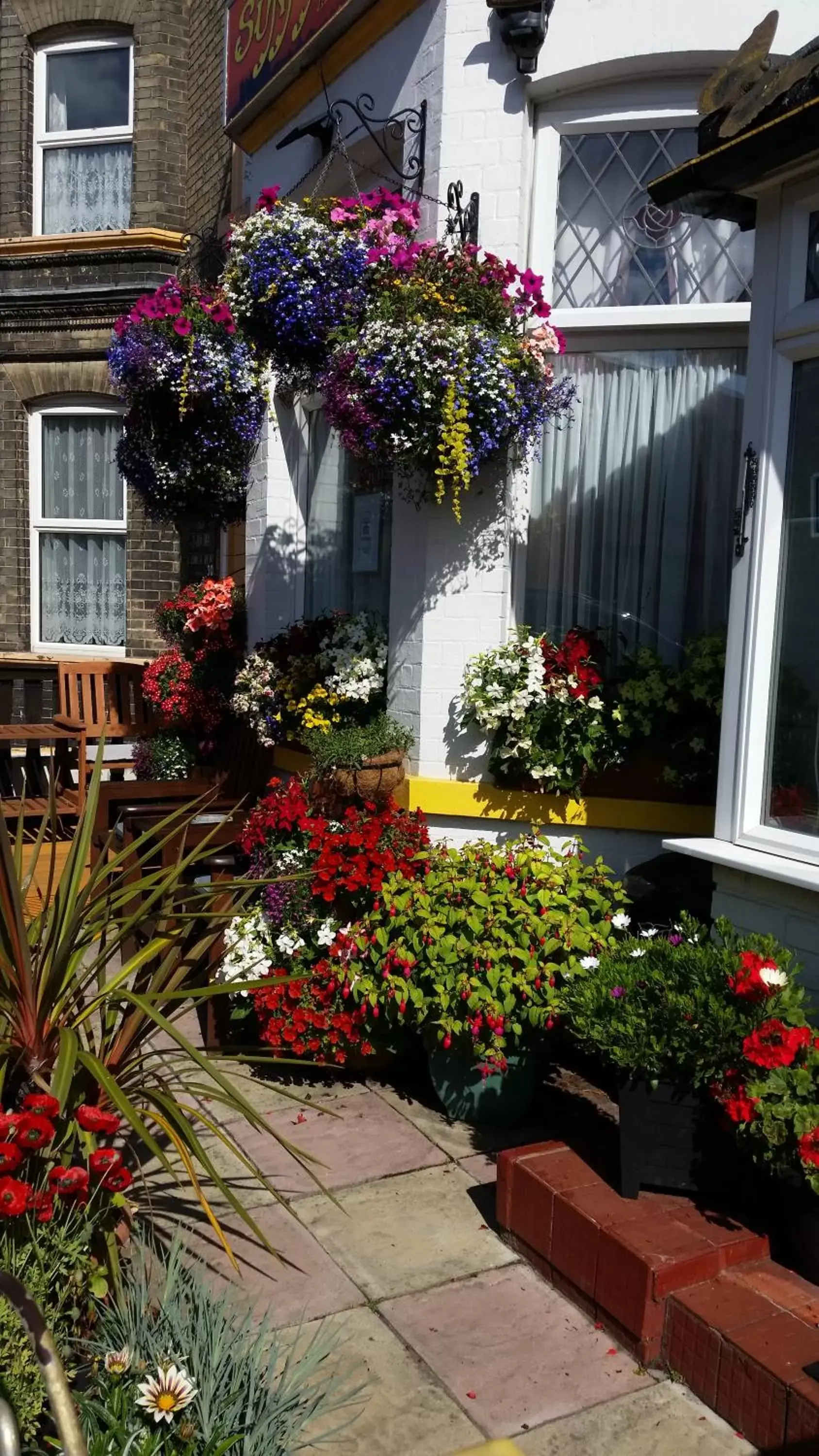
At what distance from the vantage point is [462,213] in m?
4.71

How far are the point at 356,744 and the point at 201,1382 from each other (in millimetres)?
2783

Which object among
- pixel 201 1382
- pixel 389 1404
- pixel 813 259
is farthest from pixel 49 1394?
pixel 813 259

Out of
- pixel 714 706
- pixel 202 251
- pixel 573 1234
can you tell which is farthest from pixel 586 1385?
pixel 202 251

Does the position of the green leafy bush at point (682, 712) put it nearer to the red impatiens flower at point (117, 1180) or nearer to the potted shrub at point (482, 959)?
the potted shrub at point (482, 959)

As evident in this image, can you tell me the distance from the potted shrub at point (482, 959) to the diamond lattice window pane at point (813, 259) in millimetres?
1931

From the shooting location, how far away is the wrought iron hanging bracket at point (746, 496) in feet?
11.3

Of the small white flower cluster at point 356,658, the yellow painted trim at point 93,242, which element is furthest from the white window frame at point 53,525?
the small white flower cluster at point 356,658

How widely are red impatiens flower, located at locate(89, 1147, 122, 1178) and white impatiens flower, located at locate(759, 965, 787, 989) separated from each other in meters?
1.60

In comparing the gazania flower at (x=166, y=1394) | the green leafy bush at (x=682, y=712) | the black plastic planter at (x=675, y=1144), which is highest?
the green leafy bush at (x=682, y=712)

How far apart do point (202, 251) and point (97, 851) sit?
5309mm

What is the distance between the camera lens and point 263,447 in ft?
20.6

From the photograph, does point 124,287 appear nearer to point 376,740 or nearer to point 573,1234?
point 376,740

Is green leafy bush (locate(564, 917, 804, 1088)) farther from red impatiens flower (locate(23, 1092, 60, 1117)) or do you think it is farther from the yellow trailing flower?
the yellow trailing flower

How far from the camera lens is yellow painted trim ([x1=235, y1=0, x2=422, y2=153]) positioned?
5.09m
